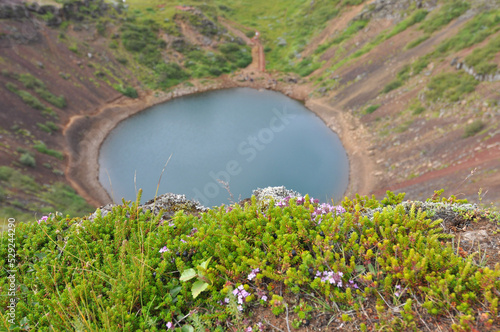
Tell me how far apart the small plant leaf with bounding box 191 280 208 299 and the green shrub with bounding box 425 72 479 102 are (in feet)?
104

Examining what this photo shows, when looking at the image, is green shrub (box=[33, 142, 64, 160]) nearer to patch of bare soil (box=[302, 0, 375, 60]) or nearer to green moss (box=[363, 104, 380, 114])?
green moss (box=[363, 104, 380, 114])

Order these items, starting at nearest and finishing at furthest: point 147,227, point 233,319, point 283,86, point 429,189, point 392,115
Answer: point 233,319 → point 147,227 → point 429,189 → point 392,115 → point 283,86

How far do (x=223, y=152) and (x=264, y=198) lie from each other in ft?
89.8

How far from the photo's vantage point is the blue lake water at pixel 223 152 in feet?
91.0

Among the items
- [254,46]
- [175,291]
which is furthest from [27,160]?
[254,46]

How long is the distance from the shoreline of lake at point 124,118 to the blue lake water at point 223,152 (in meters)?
0.90

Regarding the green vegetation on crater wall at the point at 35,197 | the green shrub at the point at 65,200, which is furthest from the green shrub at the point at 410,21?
the green vegetation on crater wall at the point at 35,197

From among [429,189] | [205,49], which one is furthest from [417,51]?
[205,49]

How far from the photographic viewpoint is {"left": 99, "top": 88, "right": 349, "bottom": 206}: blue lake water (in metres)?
27.8

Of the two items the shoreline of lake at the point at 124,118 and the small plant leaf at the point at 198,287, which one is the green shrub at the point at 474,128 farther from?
the small plant leaf at the point at 198,287

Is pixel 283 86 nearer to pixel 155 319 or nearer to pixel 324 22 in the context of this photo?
pixel 324 22

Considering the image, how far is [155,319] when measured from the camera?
3162 millimetres

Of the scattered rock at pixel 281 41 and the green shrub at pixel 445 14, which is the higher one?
the scattered rock at pixel 281 41

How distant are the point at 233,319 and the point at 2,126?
121 ft
